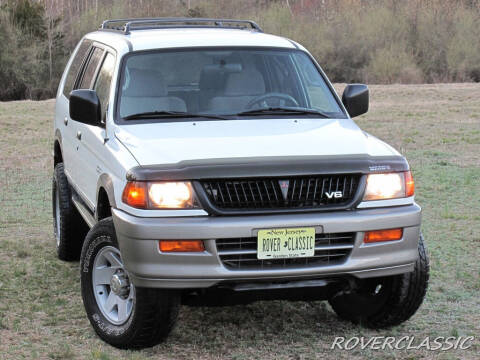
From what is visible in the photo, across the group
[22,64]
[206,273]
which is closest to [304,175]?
[206,273]

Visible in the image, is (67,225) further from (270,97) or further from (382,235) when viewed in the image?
(382,235)

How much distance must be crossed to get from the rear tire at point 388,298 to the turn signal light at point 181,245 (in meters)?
1.00

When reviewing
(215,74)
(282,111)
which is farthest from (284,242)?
(215,74)

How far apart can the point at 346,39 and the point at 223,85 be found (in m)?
40.6

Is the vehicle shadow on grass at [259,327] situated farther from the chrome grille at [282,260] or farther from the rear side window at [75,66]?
the rear side window at [75,66]

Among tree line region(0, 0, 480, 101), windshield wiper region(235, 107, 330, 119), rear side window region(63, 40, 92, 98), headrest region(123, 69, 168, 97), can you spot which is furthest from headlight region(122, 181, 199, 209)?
tree line region(0, 0, 480, 101)

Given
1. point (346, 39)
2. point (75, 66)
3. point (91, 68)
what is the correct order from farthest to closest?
point (346, 39) → point (75, 66) → point (91, 68)

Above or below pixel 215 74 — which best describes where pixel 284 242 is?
below

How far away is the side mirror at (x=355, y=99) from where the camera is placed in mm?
6320

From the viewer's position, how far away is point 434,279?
6926mm

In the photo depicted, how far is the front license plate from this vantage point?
4766 millimetres

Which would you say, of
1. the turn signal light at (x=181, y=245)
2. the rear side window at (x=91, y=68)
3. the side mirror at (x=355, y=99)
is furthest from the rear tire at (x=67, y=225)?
the turn signal light at (x=181, y=245)

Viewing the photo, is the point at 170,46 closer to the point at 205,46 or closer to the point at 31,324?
the point at 205,46

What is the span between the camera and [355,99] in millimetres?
6324
